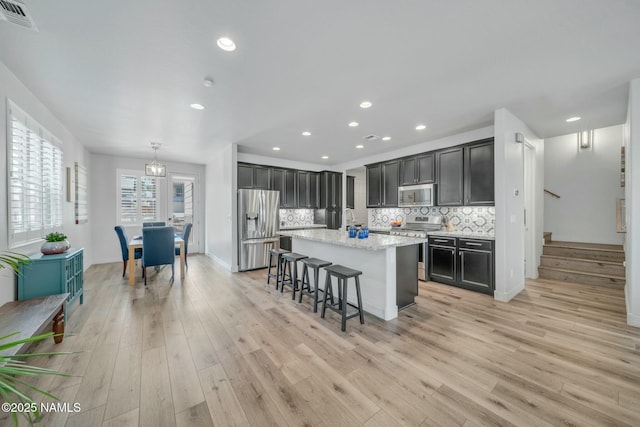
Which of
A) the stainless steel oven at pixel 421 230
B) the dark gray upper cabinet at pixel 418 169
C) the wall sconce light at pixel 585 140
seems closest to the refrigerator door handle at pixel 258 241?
the stainless steel oven at pixel 421 230

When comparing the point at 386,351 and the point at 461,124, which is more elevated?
the point at 461,124

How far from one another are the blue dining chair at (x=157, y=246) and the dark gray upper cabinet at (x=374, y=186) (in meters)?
4.14

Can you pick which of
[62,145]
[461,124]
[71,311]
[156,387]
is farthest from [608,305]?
[62,145]

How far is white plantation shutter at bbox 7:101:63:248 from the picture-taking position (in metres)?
2.62

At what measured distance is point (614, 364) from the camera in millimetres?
2191

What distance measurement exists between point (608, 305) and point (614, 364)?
5.78 feet

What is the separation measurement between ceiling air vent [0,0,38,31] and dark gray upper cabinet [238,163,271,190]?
146 inches

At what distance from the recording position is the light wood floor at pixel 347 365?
67.0 inches

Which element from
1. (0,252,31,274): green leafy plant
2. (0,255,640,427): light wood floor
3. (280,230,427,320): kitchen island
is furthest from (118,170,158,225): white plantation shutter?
(280,230,427,320): kitchen island

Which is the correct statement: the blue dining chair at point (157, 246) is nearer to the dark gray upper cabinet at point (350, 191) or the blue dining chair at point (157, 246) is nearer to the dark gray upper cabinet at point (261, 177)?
the dark gray upper cabinet at point (261, 177)

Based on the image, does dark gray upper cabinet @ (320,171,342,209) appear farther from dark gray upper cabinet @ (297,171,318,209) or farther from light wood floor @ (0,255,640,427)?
light wood floor @ (0,255,640,427)

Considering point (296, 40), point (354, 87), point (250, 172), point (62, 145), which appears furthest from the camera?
point (250, 172)

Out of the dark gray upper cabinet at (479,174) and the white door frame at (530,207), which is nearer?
the dark gray upper cabinet at (479,174)

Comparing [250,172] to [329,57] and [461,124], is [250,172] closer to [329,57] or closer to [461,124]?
[329,57]
